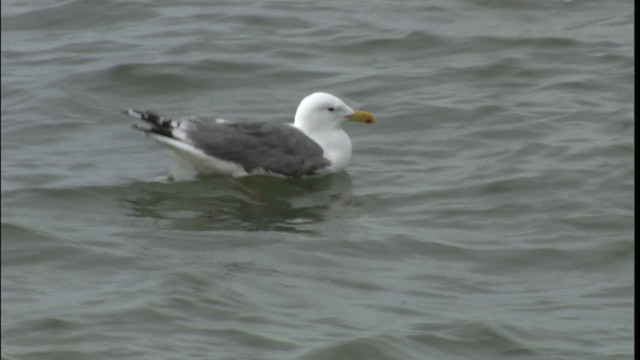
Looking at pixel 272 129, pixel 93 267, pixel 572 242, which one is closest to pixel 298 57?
pixel 272 129

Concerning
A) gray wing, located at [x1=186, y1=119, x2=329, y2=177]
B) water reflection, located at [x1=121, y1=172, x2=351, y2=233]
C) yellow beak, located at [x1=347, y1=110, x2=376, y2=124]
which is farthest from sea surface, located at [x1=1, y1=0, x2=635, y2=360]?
yellow beak, located at [x1=347, y1=110, x2=376, y2=124]

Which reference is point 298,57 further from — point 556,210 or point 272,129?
point 556,210

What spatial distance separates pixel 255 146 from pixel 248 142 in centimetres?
5

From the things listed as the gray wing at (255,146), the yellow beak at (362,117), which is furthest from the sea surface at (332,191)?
the yellow beak at (362,117)

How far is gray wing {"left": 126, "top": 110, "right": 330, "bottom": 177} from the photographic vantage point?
1098cm

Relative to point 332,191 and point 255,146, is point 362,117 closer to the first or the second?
point 332,191

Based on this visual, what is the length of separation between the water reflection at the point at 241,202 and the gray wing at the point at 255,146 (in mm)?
92

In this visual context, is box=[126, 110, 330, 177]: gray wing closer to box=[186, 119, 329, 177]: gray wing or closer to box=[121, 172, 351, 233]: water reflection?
box=[186, 119, 329, 177]: gray wing

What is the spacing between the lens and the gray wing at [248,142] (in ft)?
36.0

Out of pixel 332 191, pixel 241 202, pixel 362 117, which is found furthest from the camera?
pixel 362 117

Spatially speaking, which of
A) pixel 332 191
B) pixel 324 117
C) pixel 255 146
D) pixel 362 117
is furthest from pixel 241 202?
pixel 362 117

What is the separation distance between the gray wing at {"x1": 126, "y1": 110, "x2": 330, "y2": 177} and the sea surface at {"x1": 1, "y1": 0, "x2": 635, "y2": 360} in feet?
0.43

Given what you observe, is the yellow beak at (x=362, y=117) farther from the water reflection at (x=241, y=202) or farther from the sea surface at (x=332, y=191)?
the water reflection at (x=241, y=202)

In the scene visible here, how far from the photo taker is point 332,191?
11086mm
